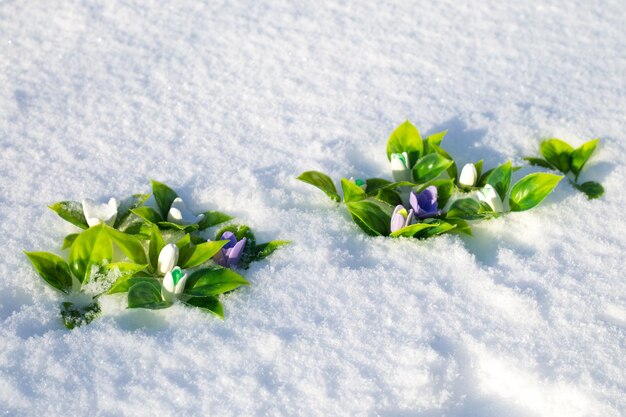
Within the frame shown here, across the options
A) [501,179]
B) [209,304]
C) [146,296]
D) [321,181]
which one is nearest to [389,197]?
[321,181]

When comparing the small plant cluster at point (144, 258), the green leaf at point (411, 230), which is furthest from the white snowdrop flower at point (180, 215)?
the green leaf at point (411, 230)

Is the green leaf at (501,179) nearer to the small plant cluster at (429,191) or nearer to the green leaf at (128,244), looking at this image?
the small plant cluster at (429,191)

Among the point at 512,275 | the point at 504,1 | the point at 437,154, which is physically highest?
the point at 504,1

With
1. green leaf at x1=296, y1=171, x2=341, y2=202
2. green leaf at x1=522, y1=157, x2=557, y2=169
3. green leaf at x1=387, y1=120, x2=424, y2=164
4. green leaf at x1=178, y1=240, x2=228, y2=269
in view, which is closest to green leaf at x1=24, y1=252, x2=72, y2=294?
green leaf at x1=178, y1=240, x2=228, y2=269

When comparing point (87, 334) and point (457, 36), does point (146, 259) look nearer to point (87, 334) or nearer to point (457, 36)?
point (87, 334)

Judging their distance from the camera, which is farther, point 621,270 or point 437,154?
point 437,154

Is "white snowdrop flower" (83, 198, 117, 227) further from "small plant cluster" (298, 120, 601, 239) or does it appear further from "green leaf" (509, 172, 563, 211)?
"green leaf" (509, 172, 563, 211)

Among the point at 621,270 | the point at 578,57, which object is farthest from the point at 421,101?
the point at 621,270
